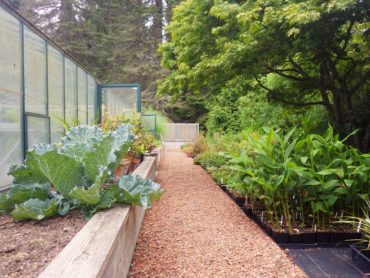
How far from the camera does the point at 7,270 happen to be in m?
1.34

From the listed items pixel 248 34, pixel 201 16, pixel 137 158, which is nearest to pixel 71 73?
pixel 137 158

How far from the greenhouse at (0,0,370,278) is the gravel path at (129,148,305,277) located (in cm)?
2

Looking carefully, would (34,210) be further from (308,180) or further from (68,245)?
(308,180)

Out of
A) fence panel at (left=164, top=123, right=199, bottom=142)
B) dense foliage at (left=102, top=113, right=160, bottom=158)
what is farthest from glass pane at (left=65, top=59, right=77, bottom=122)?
fence panel at (left=164, top=123, right=199, bottom=142)

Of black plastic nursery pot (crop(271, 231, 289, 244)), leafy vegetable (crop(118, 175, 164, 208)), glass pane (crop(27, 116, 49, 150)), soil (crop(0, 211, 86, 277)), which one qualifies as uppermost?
glass pane (crop(27, 116, 49, 150))

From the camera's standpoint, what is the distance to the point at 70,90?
6.25m

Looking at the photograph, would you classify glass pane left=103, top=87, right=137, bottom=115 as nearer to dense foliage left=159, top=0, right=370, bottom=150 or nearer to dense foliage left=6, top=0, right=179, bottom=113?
dense foliage left=159, top=0, right=370, bottom=150

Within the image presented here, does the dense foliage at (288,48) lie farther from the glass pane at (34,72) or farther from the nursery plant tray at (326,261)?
the glass pane at (34,72)

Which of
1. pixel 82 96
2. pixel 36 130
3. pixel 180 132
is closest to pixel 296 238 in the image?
pixel 36 130

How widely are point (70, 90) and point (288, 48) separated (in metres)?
4.32

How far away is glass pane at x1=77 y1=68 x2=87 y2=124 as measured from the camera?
277 inches

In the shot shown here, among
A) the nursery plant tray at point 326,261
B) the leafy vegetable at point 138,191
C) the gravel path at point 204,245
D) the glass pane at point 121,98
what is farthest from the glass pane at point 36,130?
the glass pane at point 121,98

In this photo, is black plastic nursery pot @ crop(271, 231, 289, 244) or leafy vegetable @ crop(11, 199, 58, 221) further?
black plastic nursery pot @ crop(271, 231, 289, 244)

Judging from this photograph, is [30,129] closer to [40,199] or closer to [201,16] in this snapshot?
[40,199]
